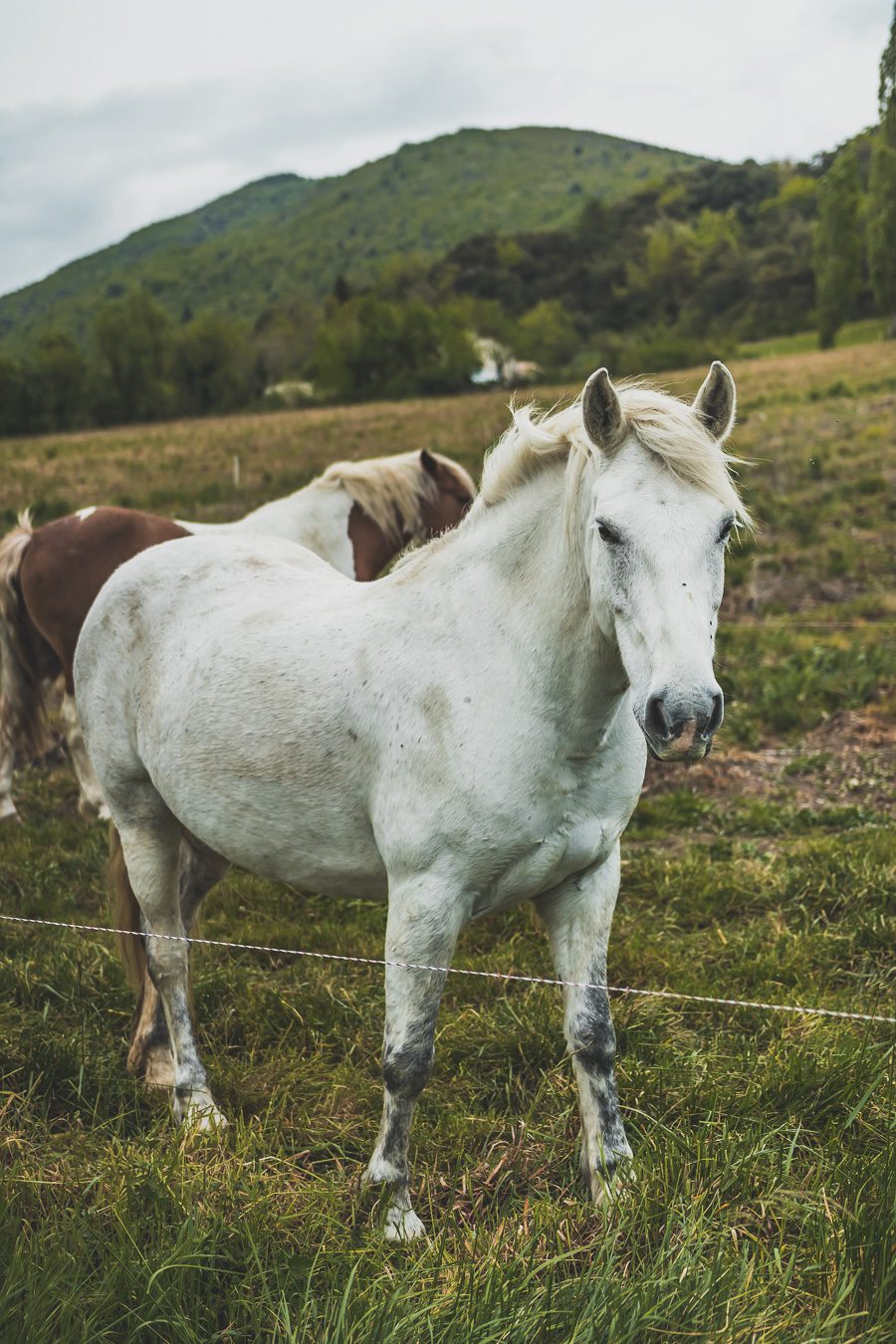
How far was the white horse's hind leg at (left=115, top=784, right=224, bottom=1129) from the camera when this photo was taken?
3.50 meters

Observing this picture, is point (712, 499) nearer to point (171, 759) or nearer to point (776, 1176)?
point (776, 1176)

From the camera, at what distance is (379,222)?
6225 inches

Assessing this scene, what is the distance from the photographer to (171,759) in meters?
3.39

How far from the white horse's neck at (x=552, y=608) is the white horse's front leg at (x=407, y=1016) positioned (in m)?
0.62

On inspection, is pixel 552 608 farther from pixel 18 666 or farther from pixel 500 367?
pixel 500 367

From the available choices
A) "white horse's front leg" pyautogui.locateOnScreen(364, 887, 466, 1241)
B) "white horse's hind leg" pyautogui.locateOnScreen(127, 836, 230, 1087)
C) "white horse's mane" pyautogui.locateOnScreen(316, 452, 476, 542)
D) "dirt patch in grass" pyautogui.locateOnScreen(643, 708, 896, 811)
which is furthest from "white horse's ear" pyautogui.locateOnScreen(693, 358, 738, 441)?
"white horse's mane" pyautogui.locateOnScreen(316, 452, 476, 542)

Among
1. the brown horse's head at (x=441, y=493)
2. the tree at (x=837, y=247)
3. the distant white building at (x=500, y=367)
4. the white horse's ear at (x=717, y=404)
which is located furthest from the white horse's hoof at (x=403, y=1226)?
the distant white building at (x=500, y=367)

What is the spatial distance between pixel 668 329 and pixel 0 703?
53.6 m

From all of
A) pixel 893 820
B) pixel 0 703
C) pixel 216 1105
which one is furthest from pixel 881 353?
pixel 216 1105

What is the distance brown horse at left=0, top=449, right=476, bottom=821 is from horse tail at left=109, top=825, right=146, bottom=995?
104 inches

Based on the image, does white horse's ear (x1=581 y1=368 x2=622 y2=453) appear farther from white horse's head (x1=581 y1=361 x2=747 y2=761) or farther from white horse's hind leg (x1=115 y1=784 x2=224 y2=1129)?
white horse's hind leg (x1=115 y1=784 x2=224 y2=1129)

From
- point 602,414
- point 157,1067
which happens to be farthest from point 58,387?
point 602,414

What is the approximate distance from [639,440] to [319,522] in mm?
5245

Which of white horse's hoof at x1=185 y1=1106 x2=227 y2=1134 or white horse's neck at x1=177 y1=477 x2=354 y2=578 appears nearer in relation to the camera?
white horse's hoof at x1=185 y1=1106 x2=227 y2=1134
